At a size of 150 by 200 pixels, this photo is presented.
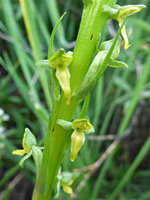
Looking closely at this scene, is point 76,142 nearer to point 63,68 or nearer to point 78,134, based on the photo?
point 78,134

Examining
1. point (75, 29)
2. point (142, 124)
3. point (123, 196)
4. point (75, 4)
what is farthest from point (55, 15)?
point (123, 196)

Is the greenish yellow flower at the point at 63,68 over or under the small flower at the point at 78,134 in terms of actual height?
over

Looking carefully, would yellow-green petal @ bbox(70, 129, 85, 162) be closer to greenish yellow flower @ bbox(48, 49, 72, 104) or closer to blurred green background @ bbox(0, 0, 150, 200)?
greenish yellow flower @ bbox(48, 49, 72, 104)

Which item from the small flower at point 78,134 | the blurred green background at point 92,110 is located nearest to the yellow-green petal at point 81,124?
the small flower at point 78,134

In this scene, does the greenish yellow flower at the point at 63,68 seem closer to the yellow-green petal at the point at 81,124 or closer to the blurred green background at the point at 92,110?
the yellow-green petal at the point at 81,124

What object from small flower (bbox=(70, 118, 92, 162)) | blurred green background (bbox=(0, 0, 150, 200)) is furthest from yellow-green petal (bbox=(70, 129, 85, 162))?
blurred green background (bbox=(0, 0, 150, 200))

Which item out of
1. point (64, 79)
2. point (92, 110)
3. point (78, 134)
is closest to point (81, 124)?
point (78, 134)
